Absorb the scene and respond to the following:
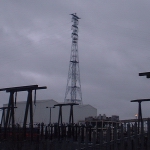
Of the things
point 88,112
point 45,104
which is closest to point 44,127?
point 45,104

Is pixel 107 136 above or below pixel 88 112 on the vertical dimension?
below

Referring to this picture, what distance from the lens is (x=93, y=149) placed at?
10914 mm

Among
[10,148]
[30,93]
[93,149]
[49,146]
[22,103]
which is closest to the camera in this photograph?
[93,149]

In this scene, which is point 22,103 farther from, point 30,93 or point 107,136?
point 107,136

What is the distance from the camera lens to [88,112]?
56562mm

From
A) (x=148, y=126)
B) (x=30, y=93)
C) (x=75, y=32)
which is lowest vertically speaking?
(x=148, y=126)

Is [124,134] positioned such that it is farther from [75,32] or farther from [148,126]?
[75,32]

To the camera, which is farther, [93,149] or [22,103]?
[22,103]

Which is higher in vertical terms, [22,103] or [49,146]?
[22,103]

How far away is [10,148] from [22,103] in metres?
42.7

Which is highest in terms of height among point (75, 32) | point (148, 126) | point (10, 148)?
point (75, 32)

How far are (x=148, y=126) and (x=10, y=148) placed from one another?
510cm

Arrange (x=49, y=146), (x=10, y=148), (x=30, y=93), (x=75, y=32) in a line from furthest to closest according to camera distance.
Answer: (x=75, y=32)
(x=30, y=93)
(x=10, y=148)
(x=49, y=146)

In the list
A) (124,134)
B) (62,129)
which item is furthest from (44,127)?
(124,134)
